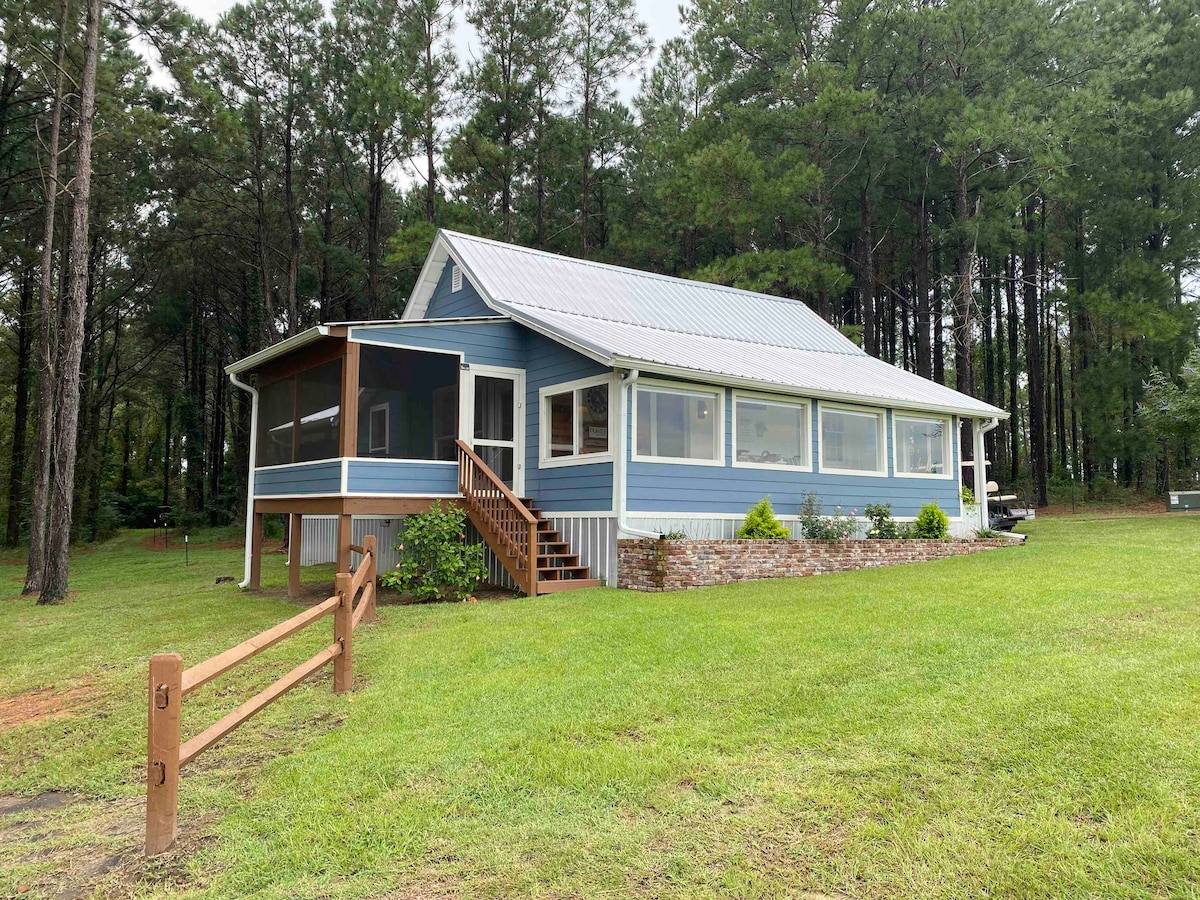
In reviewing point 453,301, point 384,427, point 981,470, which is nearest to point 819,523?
point 981,470

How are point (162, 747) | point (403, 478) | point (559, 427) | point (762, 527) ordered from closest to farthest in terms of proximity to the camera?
1. point (162, 747)
2. point (403, 478)
3. point (762, 527)
4. point (559, 427)

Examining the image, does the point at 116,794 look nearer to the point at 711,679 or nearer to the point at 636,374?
the point at 711,679

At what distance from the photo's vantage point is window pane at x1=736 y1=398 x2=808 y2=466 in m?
12.7

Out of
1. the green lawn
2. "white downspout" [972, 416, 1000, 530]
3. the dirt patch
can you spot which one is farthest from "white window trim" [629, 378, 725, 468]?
"white downspout" [972, 416, 1000, 530]

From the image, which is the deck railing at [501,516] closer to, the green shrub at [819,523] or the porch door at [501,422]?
the porch door at [501,422]

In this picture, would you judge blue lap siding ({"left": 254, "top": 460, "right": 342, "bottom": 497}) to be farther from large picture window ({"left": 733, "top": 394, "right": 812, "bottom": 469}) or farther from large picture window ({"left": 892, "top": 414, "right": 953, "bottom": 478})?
large picture window ({"left": 892, "top": 414, "right": 953, "bottom": 478})

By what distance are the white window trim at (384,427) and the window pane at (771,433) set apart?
545 centimetres

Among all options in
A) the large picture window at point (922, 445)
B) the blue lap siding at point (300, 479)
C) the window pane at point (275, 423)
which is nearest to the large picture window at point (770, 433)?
the large picture window at point (922, 445)

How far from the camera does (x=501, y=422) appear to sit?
13102 mm

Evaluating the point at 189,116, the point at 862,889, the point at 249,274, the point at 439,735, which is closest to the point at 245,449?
the point at 249,274

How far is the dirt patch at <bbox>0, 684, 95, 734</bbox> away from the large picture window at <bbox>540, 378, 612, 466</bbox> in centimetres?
660

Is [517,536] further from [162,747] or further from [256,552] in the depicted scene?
[162,747]

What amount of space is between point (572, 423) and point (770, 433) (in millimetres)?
3283

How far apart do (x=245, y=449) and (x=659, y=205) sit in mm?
17516
